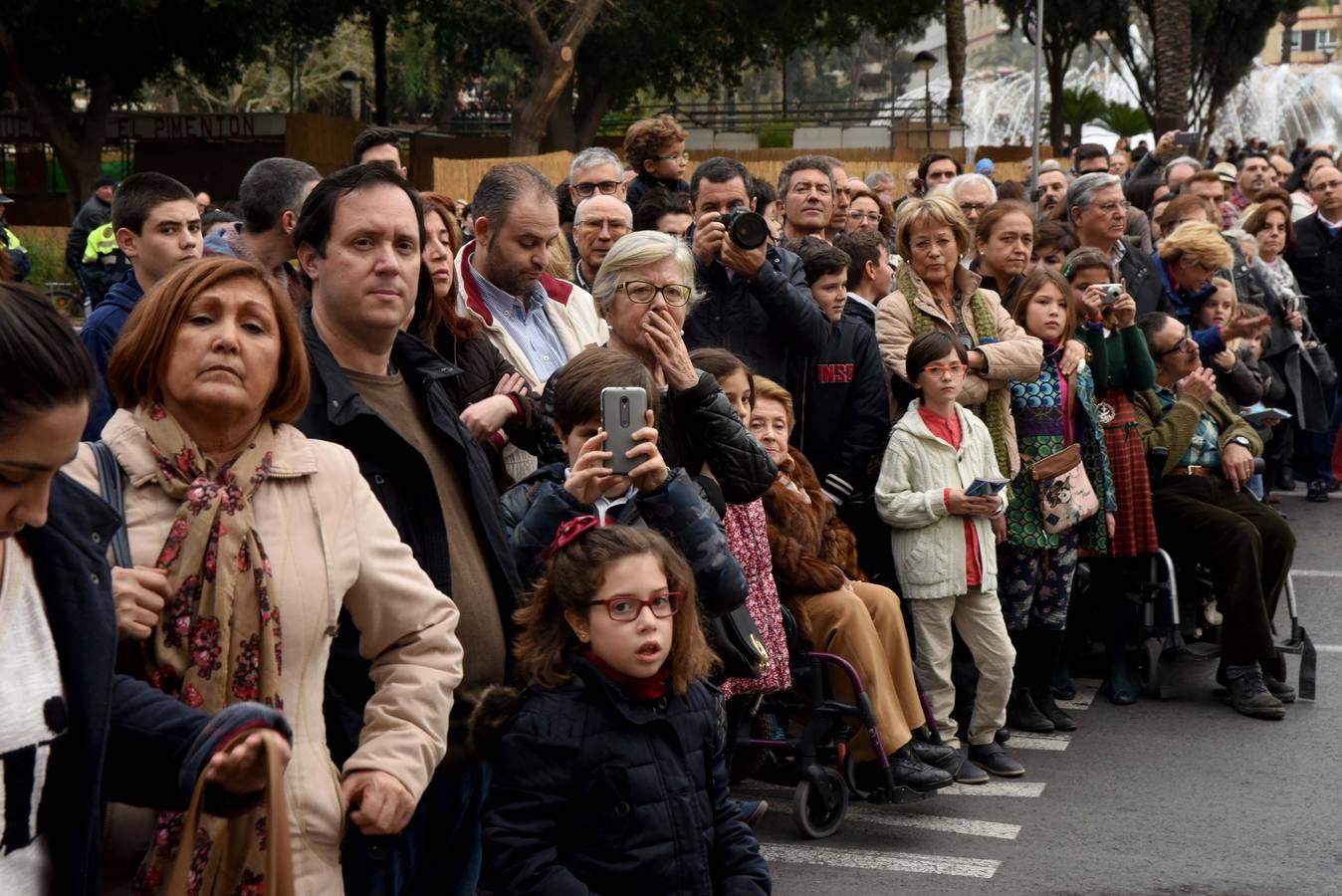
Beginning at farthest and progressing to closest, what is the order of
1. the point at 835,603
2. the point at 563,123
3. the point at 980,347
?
the point at 563,123, the point at 980,347, the point at 835,603

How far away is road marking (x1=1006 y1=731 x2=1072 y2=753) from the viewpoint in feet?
23.5

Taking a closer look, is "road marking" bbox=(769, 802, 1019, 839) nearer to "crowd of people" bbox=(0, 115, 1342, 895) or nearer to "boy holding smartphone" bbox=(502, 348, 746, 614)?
"crowd of people" bbox=(0, 115, 1342, 895)

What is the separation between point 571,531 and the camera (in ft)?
12.4

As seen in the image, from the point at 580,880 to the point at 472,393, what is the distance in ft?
4.62

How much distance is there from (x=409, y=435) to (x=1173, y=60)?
30.1 metres

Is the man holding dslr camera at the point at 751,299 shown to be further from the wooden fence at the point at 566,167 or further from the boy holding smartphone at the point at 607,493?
the wooden fence at the point at 566,167

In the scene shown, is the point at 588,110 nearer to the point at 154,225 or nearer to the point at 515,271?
the point at 154,225

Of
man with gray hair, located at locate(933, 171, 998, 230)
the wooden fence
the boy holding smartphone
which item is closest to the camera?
the boy holding smartphone

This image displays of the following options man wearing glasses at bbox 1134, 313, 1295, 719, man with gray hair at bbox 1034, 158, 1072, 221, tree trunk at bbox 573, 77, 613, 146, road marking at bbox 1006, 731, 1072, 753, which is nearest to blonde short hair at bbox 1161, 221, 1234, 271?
man wearing glasses at bbox 1134, 313, 1295, 719

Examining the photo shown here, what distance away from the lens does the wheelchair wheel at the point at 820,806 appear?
5.83 m

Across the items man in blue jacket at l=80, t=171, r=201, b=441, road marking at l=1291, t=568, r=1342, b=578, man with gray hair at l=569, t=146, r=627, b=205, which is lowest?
road marking at l=1291, t=568, r=1342, b=578

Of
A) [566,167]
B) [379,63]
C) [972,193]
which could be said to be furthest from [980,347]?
[379,63]

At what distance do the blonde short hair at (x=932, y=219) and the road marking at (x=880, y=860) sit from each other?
8.65 feet

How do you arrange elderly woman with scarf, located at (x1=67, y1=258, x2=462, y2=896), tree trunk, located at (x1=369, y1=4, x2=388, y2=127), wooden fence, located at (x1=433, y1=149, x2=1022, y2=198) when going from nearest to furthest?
elderly woman with scarf, located at (x1=67, y1=258, x2=462, y2=896) < wooden fence, located at (x1=433, y1=149, x2=1022, y2=198) < tree trunk, located at (x1=369, y1=4, x2=388, y2=127)
